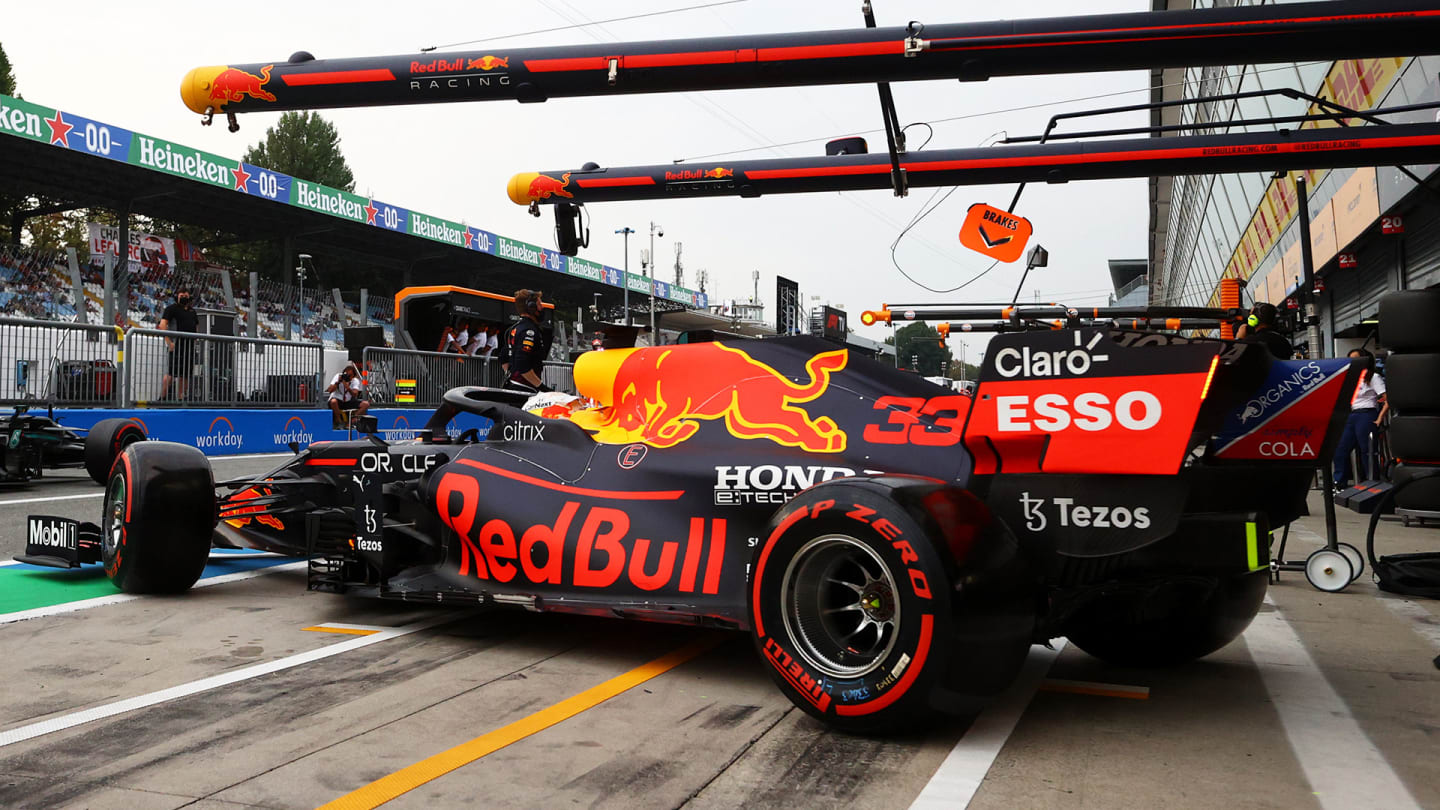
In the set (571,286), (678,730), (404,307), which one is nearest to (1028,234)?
(678,730)

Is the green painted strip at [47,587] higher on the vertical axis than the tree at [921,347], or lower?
lower

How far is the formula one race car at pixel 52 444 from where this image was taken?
9.14m

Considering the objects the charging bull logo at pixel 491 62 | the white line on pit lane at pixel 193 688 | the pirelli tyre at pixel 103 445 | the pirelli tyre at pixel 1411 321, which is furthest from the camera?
the pirelli tyre at pixel 103 445

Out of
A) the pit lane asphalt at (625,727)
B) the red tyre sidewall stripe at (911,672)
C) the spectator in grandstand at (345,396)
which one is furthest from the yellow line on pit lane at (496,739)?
the spectator in grandstand at (345,396)

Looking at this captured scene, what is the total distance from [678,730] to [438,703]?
2.98ft

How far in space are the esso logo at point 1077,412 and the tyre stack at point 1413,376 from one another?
6.55 m

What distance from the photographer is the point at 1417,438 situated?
8516 mm

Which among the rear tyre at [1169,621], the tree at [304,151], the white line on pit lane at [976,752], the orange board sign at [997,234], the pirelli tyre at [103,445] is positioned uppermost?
the tree at [304,151]

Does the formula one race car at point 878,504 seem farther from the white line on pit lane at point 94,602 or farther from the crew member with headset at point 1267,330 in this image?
the white line on pit lane at point 94,602

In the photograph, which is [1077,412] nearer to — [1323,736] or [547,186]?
[1323,736]

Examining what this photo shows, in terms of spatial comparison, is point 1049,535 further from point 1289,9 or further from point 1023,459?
point 1289,9

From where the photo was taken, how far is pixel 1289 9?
17.6 ft

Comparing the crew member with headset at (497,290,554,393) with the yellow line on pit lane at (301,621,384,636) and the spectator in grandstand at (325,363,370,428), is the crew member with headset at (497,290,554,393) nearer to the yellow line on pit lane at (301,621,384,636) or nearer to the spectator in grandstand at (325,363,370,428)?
the yellow line on pit lane at (301,621,384,636)

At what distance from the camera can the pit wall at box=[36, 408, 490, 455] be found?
41.1 feet
